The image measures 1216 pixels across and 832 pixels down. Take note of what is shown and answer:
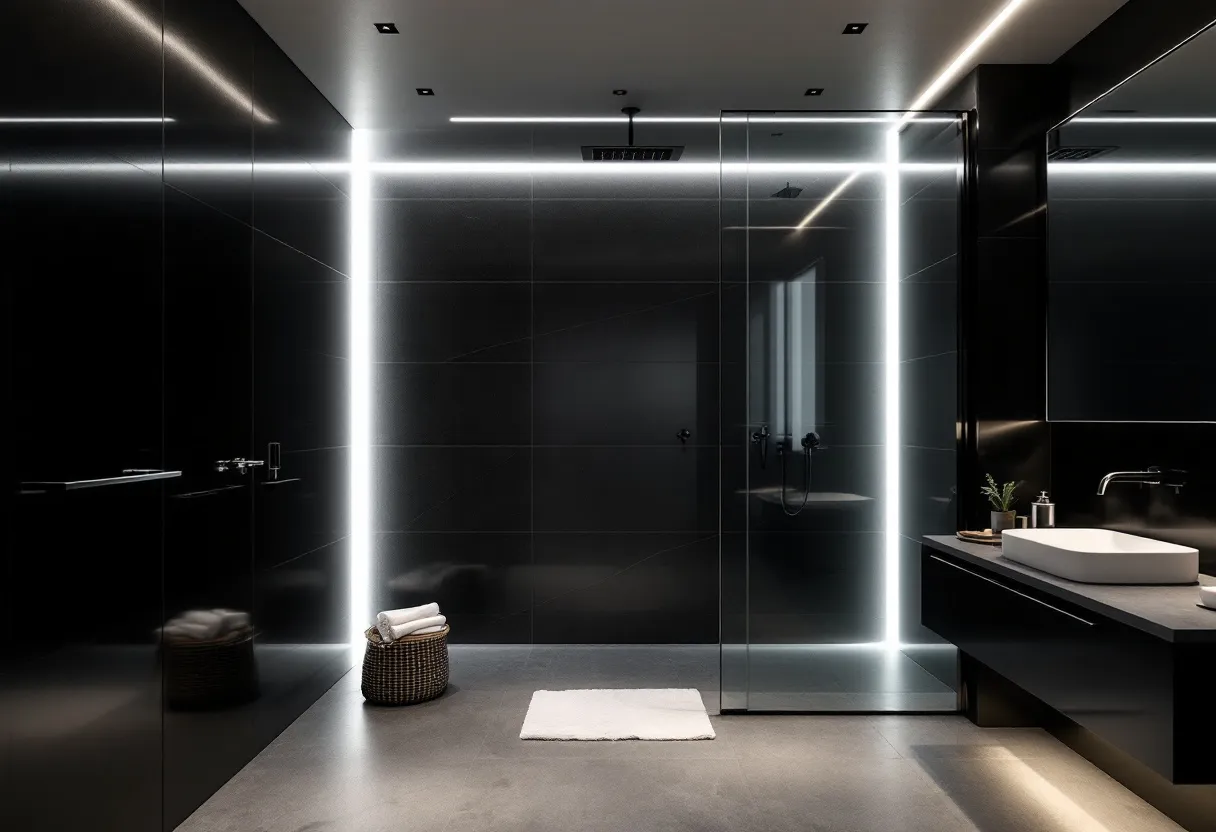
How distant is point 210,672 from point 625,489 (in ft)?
7.90

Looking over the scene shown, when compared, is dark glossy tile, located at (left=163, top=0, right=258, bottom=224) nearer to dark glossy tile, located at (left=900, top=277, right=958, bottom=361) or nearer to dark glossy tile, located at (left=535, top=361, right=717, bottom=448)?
dark glossy tile, located at (left=535, top=361, right=717, bottom=448)

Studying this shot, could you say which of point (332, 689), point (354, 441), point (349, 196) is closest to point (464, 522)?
point (354, 441)

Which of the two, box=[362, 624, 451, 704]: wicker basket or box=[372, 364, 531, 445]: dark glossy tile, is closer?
box=[362, 624, 451, 704]: wicker basket

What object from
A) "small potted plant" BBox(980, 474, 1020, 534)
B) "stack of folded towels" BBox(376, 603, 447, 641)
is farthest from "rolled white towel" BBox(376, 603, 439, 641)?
"small potted plant" BBox(980, 474, 1020, 534)

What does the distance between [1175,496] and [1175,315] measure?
24.0 inches

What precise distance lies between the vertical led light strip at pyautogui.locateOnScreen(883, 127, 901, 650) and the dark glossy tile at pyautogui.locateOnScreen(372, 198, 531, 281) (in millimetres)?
1995

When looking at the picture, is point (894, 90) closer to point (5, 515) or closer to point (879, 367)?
point (879, 367)

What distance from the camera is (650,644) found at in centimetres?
465

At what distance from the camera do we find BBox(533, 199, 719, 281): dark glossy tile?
4.64 metres

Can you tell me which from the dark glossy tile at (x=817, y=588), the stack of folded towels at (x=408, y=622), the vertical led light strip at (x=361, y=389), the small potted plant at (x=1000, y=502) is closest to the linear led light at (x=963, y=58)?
the small potted plant at (x=1000, y=502)

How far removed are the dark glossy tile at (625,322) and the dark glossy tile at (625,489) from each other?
554 millimetres

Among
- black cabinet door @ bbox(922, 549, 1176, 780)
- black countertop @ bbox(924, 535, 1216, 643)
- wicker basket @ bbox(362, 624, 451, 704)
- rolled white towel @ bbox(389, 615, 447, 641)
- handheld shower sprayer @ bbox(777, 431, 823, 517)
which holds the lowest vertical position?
wicker basket @ bbox(362, 624, 451, 704)

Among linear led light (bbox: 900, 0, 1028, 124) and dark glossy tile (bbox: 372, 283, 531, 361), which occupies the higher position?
linear led light (bbox: 900, 0, 1028, 124)

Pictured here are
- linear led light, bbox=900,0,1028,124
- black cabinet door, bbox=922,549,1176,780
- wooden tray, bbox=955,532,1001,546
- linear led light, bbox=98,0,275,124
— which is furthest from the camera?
wooden tray, bbox=955,532,1001,546
